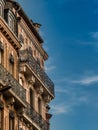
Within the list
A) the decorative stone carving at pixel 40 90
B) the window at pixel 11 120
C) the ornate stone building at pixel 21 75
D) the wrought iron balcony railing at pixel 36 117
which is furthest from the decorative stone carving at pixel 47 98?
the window at pixel 11 120

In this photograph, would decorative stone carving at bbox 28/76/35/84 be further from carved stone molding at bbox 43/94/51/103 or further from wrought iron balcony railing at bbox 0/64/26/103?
carved stone molding at bbox 43/94/51/103

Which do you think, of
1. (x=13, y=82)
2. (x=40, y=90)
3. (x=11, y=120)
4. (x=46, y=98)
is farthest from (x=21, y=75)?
(x=46, y=98)

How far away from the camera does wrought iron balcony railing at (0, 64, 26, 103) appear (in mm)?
42644

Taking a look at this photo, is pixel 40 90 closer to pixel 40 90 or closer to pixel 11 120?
pixel 40 90

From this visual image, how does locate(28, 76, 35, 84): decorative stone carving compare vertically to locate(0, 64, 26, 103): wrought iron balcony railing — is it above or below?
above

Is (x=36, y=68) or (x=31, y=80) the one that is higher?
(x=36, y=68)

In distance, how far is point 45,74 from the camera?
171 ft

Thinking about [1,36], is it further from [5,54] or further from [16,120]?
[16,120]

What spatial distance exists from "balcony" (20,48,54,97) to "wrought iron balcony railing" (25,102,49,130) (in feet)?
9.64

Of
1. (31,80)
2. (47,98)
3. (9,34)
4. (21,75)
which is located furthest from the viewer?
(47,98)

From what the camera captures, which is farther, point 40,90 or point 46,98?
point 46,98

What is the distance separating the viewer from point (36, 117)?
49.2 m

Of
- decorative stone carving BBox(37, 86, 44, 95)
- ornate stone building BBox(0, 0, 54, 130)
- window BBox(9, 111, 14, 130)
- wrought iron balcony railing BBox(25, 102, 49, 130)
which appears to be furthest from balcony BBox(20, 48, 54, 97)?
window BBox(9, 111, 14, 130)

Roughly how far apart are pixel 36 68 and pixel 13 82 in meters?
5.91
